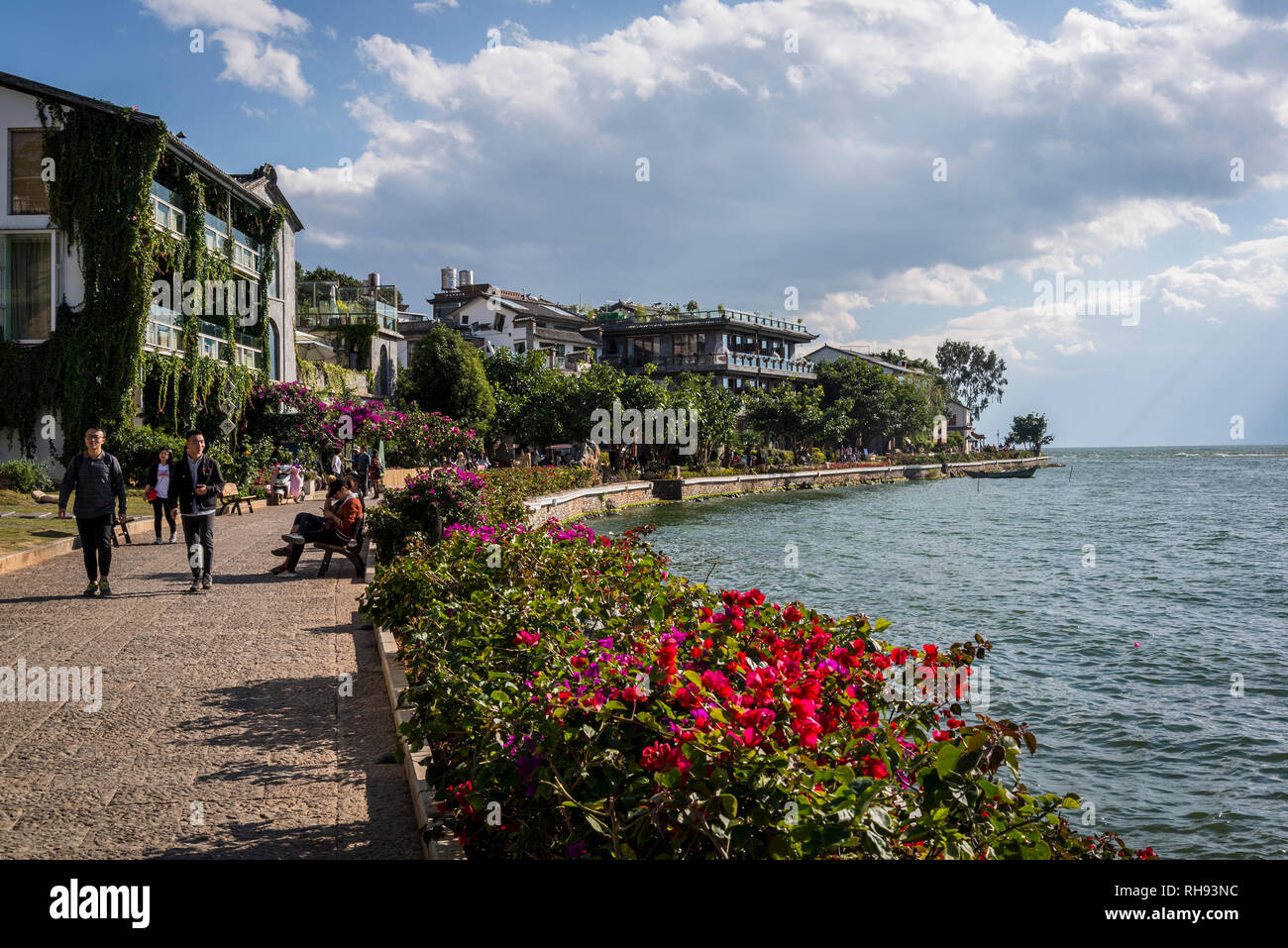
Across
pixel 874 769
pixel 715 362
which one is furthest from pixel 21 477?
pixel 715 362

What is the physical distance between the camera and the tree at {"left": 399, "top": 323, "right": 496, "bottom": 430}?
4791 cm

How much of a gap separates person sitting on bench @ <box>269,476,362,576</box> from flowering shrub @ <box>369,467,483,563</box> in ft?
1.00

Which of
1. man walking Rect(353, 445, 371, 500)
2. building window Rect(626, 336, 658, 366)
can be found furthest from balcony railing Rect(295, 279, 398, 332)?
building window Rect(626, 336, 658, 366)

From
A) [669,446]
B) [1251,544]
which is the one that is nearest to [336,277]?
[669,446]

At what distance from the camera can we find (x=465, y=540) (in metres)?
8.68

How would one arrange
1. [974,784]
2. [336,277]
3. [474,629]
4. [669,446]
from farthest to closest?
[336,277]
[669,446]
[474,629]
[974,784]

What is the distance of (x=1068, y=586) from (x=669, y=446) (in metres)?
32.1

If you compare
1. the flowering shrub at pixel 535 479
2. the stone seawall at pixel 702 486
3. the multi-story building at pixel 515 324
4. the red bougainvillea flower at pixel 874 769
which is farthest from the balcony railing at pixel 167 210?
the multi-story building at pixel 515 324

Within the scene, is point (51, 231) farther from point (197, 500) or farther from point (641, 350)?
point (641, 350)

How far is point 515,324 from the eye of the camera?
66188 millimetres

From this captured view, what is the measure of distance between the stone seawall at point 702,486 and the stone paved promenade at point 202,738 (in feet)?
28.5

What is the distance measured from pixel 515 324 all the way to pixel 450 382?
18.9 metres

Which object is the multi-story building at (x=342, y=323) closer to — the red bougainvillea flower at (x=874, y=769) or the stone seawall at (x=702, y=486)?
the stone seawall at (x=702, y=486)
